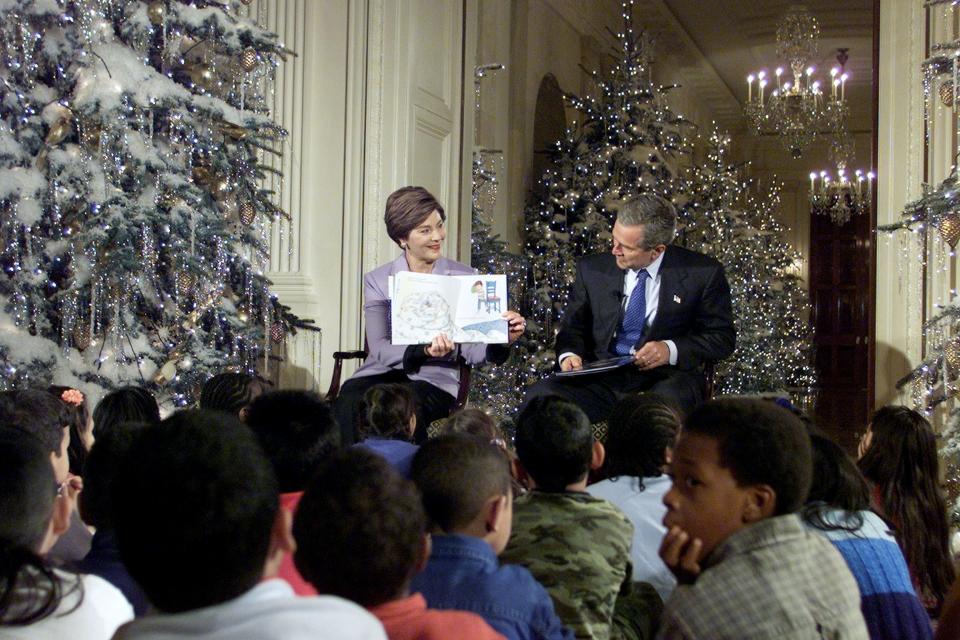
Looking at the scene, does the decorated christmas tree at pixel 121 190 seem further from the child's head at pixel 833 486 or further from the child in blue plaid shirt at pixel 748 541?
the child in blue plaid shirt at pixel 748 541

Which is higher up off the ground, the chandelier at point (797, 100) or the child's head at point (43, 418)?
the chandelier at point (797, 100)

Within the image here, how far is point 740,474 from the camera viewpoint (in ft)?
5.17

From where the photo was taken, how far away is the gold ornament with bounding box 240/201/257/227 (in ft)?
15.8

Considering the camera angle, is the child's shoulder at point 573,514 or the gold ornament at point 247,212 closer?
the child's shoulder at point 573,514

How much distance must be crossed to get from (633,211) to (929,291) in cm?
206

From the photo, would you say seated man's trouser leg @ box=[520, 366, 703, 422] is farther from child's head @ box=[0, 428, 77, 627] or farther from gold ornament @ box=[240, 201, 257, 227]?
child's head @ box=[0, 428, 77, 627]

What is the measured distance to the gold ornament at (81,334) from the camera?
431 centimetres

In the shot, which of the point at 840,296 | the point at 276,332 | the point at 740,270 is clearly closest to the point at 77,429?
the point at 276,332

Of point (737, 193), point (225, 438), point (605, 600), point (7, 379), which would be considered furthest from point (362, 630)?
point (737, 193)

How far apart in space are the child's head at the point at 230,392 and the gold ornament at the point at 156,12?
172 cm

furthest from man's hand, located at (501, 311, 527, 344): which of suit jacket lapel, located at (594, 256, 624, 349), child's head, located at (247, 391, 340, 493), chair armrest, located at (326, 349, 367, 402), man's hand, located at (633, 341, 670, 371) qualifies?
child's head, located at (247, 391, 340, 493)

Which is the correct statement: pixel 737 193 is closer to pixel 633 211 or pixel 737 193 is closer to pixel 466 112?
pixel 466 112

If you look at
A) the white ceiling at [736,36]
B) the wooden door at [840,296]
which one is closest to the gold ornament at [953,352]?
the white ceiling at [736,36]

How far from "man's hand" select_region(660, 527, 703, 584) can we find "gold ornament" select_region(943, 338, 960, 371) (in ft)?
11.2
